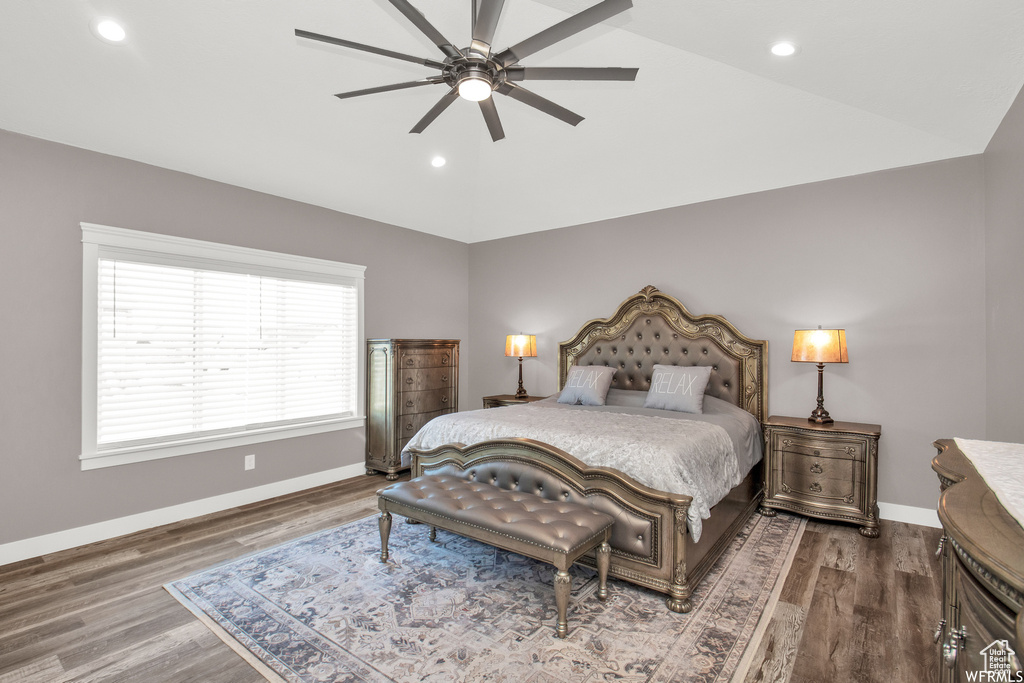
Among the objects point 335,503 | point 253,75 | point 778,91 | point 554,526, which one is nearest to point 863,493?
point 554,526

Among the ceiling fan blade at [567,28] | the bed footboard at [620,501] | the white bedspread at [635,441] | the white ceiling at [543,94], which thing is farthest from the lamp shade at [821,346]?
the ceiling fan blade at [567,28]

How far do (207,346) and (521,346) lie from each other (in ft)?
9.63

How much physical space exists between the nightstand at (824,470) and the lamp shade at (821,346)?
0.50m

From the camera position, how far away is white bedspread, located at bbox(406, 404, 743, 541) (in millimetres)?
2537

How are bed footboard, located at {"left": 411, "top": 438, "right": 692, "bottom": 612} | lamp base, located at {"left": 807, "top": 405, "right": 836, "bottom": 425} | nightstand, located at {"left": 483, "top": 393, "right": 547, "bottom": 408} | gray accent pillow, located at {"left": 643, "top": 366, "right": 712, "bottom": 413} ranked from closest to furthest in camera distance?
1. bed footboard, located at {"left": 411, "top": 438, "right": 692, "bottom": 612}
2. lamp base, located at {"left": 807, "top": 405, "right": 836, "bottom": 425}
3. gray accent pillow, located at {"left": 643, "top": 366, "right": 712, "bottom": 413}
4. nightstand, located at {"left": 483, "top": 393, "right": 547, "bottom": 408}

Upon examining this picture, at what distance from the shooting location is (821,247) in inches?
155

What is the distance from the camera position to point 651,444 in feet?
8.76

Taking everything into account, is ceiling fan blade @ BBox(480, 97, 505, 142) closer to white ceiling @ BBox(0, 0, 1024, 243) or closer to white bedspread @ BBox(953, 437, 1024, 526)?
white ceiling @ BBox(0, 0, 1024, 243)

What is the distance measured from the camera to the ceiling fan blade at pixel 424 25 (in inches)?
70.6

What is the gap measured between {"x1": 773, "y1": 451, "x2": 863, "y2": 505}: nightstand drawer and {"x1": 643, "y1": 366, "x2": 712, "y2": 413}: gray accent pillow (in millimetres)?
745

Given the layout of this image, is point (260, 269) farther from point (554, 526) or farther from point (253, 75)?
point (554, 526)

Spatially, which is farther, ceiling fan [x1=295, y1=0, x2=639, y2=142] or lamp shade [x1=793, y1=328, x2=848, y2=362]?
lamp shade [x1=793, y1=328, x2=848, y2=362]

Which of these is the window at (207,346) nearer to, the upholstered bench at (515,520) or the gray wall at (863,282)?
the upholstered bench at (515,520)

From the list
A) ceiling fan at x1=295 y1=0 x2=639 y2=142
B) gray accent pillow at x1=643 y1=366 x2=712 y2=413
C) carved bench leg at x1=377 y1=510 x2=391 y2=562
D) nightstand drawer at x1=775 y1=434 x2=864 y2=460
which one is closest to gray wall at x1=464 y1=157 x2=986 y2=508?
nightstand drawer at x1=775 y1=434 x2=864 y2=460
